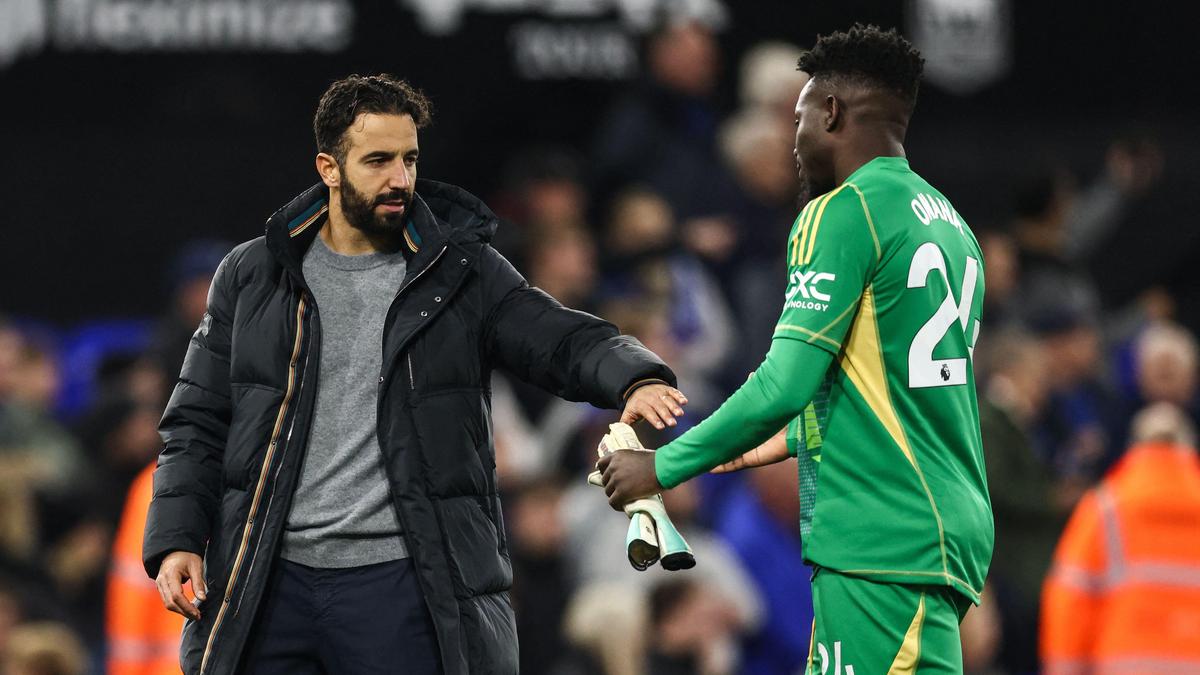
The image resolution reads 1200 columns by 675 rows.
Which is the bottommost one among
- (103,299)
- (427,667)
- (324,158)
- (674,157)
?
(427,667)

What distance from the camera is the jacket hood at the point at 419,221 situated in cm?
448

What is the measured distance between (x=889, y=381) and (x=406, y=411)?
1102 mm

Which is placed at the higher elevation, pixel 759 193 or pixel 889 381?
pixel 759 193

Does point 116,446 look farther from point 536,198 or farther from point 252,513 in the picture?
point 252,513

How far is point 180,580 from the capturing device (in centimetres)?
430

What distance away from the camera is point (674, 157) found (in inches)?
389

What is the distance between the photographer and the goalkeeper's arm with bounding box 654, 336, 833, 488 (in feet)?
12.7

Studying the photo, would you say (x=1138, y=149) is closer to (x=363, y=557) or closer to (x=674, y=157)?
(x=674, y=157)

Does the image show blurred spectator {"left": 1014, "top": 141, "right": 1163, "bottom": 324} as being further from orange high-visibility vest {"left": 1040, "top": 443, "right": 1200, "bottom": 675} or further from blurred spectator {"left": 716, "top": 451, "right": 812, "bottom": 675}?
blurred spectator {"left": 716, "top": 451, "right": 812, "bottom": 675}

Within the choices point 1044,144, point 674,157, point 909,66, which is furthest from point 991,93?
point 909,66

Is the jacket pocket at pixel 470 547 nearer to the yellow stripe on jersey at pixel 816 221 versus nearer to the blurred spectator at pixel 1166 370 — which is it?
the yellow stripe on jersey at pixel 816 221

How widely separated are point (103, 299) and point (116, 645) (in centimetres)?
260

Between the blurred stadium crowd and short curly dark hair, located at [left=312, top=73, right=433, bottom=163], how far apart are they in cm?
279

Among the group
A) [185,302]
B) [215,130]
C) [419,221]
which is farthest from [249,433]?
[215,130]
